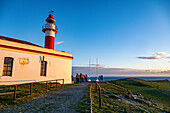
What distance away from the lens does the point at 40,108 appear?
5902mm

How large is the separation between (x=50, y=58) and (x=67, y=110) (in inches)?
484

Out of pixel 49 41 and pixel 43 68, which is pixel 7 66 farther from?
pixel 49 41

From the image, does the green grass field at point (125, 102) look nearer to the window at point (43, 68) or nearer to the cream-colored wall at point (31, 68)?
the cream-colored wall at point (31, 68)

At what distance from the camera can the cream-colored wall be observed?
12.8m

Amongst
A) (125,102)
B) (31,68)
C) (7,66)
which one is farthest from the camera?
(31,68)

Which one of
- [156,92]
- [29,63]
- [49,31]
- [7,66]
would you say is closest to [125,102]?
[29,63]

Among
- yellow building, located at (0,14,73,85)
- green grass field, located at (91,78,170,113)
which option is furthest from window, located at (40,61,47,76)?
green grass field, located at (91,78,170,113)

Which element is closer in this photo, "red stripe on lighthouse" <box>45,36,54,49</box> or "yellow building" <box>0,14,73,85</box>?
"yellow building" <box>0,14,73,85</box>

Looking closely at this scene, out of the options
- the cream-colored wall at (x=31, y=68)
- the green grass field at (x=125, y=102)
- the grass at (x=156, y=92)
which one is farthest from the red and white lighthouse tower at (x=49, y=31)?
Answer: the grass at (x=156, y=92)

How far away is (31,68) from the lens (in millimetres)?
14688

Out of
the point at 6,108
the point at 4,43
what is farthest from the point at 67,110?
the point at 4,43

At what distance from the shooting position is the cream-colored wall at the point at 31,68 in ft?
41.9

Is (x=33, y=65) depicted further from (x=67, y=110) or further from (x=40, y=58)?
(x=67, y=110)

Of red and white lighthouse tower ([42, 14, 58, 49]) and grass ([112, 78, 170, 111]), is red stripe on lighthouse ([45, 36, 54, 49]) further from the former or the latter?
grass ([112, 78, 170, 111])
